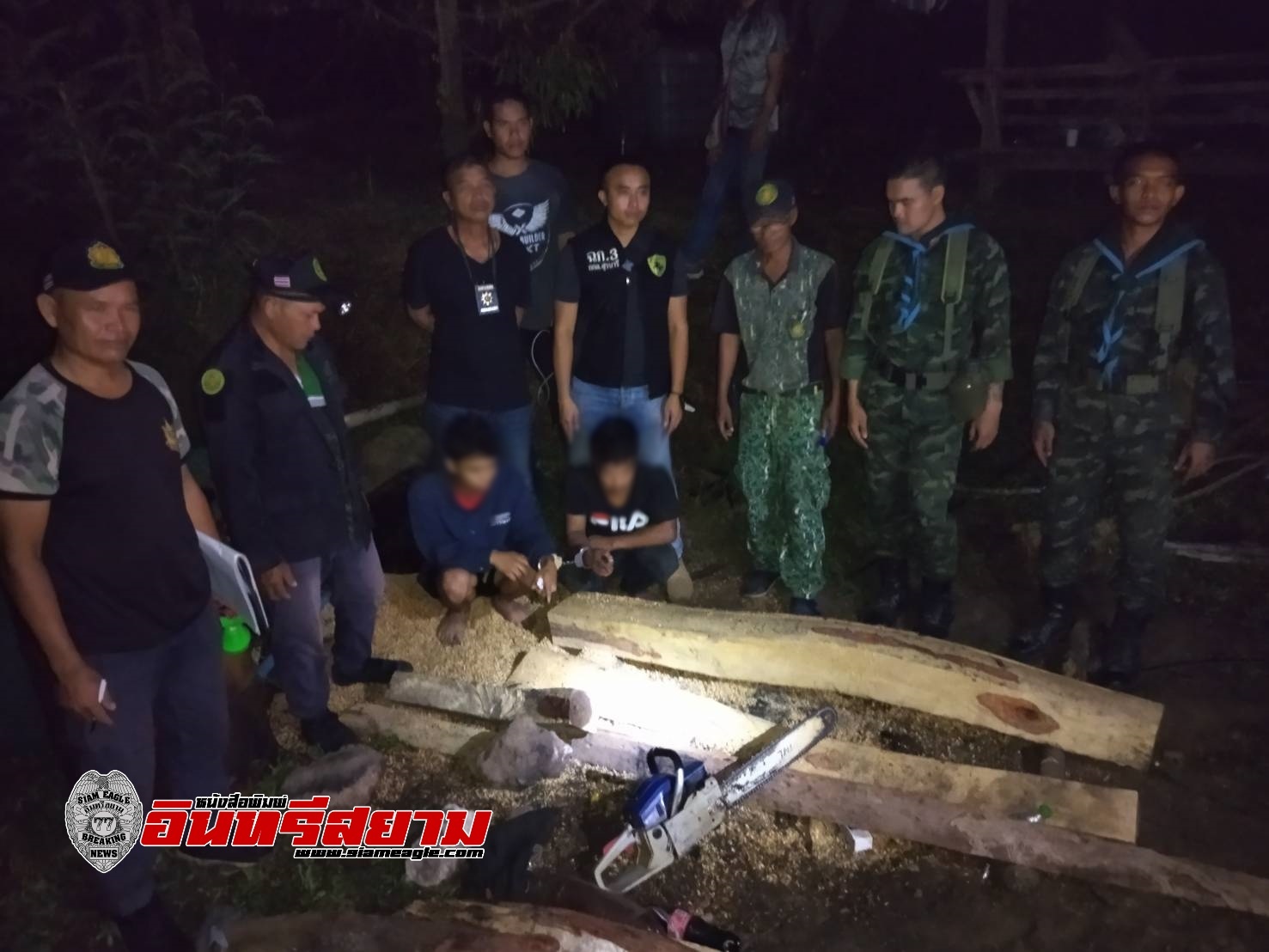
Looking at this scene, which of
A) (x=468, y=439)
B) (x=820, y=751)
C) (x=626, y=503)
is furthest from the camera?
(x=626, y=503)

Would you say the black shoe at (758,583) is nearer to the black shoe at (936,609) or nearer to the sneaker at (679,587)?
the sneaker at (679,587)

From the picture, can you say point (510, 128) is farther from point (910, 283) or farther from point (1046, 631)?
point (1046, 631)

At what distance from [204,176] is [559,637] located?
15.0ft

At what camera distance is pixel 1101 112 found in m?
9.37

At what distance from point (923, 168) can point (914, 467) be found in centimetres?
133

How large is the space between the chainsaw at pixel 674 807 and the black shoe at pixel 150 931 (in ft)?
4.60

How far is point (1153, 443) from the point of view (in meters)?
3.93

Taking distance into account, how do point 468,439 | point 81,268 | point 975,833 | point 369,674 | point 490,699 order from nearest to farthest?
point 81,268 → point 975,833 → point 490,699 → point 468,439 → point 369,674

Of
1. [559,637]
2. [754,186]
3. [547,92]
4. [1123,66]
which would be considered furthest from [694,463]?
[1123,66]

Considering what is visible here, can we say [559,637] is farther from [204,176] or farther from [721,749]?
[204,176]

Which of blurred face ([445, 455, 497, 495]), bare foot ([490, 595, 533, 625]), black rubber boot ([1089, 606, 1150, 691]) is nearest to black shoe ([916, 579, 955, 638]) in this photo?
black rubber boot ([1089, 606, 1150, 691])

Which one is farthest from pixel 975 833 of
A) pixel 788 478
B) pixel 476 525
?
pixel 476 525

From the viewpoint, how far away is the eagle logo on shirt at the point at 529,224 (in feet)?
14.7

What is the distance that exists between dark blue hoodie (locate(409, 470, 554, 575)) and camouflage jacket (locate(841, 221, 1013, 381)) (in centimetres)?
168
